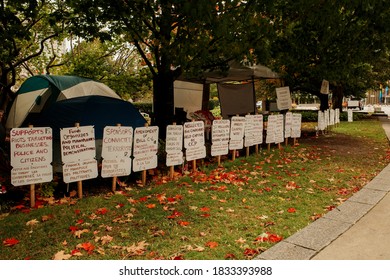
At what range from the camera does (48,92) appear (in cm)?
909

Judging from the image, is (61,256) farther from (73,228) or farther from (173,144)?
(173,144)

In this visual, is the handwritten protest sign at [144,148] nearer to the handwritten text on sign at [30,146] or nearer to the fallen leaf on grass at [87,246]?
the handwritten text on sign at [30,146]

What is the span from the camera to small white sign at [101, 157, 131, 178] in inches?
242

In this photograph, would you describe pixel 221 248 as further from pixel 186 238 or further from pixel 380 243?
pixel 380 243

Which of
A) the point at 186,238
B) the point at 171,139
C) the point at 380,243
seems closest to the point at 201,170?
the point at 171,139

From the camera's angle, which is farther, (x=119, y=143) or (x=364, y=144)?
(x=364, y=144)

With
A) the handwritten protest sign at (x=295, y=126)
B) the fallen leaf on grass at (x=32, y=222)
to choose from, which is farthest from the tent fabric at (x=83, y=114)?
the handwritten protest sign at (x=295, y=126)

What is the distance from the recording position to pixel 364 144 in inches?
503

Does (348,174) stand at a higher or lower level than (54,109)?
lower

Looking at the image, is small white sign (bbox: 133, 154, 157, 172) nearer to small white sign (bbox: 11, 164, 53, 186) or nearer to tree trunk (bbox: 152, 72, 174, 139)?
small white sign (bbox: 11, 164, 53, 186)

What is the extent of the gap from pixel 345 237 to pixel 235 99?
1272 centimetres

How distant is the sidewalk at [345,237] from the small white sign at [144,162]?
3.50m

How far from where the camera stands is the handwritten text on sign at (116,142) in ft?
20.2

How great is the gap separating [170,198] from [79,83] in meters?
4.94
